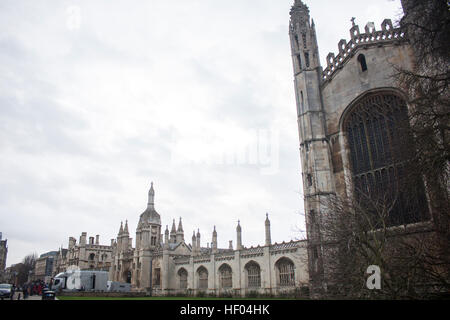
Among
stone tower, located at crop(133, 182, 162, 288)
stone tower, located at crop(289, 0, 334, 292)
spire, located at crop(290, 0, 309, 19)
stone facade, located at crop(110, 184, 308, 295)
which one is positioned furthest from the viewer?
stone tower, located at crop(133, 182, 162, 288)

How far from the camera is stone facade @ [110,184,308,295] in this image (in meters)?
28.8

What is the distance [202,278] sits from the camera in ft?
127

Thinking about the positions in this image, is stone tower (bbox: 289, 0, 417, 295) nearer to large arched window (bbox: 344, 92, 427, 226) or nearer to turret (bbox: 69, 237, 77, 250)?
large arched window (bbox: 344, 92, 427, 226)

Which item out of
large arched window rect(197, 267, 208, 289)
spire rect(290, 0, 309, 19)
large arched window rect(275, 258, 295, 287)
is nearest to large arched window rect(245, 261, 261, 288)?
large arched window rect(275, 258, 295, 287)

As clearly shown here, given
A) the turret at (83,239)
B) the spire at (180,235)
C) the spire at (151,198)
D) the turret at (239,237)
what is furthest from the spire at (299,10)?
the turret at (83,239)

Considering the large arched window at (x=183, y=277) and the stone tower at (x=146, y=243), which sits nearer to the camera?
the large arched window at (x=183, y=277)

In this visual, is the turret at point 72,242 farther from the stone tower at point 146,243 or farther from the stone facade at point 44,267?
the stone facade at point 44,267

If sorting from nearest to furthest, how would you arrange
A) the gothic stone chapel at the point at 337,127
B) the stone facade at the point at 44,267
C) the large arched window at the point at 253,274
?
the gothic stone chapel at the point at 337,127, the large arched window at the point at 253,274, the stone facade at the point at 44,267

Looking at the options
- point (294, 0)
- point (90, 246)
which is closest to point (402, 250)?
point (294, 0)

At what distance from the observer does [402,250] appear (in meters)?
11.6

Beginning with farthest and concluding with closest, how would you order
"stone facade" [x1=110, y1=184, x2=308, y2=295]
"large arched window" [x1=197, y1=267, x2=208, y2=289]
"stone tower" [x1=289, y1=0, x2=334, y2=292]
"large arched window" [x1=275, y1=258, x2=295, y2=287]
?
"large arched window" [x1=197, y1=267, x2=208, y2=289] < "stone facade" [x1=110, y1=184, x2=308, y2=295] < "large arched window" [x1=275, y1=258, x2=295, y2=287] < "stone tower" [x1=289, y1=0, x2=334, y2=292]

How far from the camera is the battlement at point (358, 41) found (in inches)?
866
